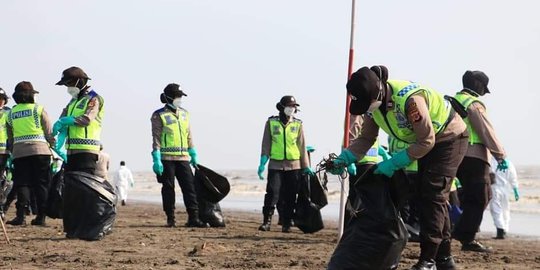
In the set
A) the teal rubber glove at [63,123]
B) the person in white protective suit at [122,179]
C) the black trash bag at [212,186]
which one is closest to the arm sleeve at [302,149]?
the black trash bag at [212,186]

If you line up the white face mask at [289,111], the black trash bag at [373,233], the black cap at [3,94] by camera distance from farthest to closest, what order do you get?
the black cap at [3,94] < the white face mask at [289,111] < the black trash bag at [373,233]

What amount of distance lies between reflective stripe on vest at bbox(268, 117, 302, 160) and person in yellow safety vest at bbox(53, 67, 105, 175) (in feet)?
9.85

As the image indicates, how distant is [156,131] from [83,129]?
7.34 ft

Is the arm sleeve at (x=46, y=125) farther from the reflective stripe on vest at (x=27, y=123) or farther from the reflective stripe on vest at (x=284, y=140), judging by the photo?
the reflective stripe on vest at (x=284, y=140)

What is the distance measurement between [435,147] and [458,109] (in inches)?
18.1

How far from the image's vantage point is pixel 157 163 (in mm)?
10734

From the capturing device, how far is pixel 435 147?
19.8ft

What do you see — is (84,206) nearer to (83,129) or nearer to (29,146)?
(83,129)

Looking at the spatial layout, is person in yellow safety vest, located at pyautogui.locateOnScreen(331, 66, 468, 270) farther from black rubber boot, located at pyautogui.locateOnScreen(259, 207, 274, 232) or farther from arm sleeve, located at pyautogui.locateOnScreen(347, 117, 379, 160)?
black rubber boot, located at pyautogui.locateOnScreen(259, 207, 274, 232)

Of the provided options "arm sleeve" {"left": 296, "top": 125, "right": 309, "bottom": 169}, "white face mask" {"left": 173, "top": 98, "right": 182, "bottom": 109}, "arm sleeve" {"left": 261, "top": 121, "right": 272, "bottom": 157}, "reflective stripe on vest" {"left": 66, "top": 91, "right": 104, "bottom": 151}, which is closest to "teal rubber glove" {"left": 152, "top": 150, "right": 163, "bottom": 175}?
"white face mask" {"left": 173, "top": 98, "right": 182, "bottom": 109}

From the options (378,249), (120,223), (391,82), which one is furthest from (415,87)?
(120,223)

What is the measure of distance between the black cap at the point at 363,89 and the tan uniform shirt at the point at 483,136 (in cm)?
282

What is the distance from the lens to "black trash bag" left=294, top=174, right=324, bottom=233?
10430 millimetres

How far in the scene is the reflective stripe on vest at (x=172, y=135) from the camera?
10867mm
